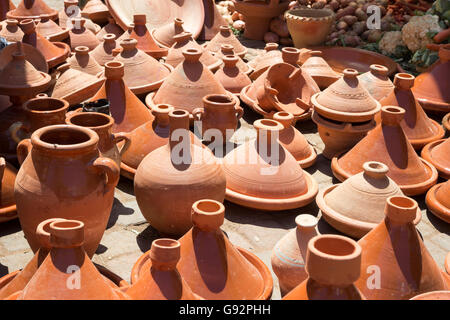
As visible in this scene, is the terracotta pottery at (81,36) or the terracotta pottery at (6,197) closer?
the terracotta pottery at (6,197)

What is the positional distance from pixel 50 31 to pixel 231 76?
8.35ft

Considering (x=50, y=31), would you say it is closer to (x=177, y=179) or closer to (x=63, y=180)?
(x=177, y=179)

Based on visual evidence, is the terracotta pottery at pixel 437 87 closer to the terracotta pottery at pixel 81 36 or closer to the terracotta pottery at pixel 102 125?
the terracotta pottery at pixel 102 125

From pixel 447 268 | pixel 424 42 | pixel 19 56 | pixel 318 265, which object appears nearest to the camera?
pixel 318 265

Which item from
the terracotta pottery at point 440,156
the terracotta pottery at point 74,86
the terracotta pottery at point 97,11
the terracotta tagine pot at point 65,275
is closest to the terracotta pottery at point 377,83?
the terracotta pottery at point 440,156

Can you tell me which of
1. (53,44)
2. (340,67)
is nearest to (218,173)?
(53,44)

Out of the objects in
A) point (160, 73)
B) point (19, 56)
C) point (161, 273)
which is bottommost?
point (160, 73)

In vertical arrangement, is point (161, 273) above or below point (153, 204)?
above

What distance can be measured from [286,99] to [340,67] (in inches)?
99.4

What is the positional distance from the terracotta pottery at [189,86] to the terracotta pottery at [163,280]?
121 inches

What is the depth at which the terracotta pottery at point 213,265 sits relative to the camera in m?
3.32

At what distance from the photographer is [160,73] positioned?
6.80 meters

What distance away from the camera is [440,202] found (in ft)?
15.8
